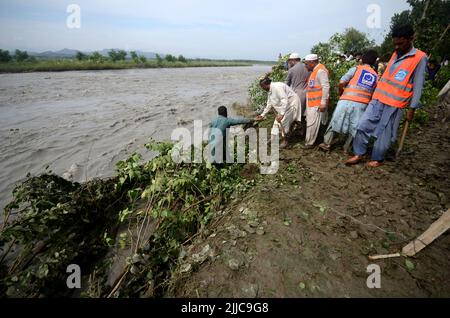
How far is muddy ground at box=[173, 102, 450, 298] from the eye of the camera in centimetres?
204

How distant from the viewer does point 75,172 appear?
5250 mm

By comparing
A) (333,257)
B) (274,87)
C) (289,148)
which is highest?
(274,87)

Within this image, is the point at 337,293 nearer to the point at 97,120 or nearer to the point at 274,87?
the point at 274,87

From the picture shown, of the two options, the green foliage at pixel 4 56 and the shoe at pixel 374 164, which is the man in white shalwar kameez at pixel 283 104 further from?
the green foliage at pixel 4 56

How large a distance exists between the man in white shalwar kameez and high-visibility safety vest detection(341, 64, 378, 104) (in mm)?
1093

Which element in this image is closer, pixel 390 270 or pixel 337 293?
pixel 337 293

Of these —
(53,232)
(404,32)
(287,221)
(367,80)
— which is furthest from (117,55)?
(287,221)

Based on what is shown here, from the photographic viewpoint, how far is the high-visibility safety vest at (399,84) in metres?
3.23

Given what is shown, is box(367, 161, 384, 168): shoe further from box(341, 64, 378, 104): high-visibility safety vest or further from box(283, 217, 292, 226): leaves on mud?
box(283, 217, 292, 226): leaves on mud

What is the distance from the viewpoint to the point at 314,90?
438cm

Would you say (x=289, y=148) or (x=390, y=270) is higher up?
(x=289, y=148)
